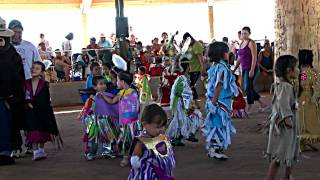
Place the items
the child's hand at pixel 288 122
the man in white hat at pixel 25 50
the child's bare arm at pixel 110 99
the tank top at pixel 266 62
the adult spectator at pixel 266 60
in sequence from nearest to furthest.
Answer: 1. the child's hand at pixel 288 122
2. the child's bare arm at pixel 110 99
3. the man in white hat at pixel 25 50
4. the adult spectator at pixel 266 60
5. the tank top at pixel 266 62

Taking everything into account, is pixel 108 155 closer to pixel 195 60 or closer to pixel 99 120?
pixel 99 120

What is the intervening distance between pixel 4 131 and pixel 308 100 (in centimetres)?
381

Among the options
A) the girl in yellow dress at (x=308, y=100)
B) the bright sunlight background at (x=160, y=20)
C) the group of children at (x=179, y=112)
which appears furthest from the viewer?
the bright sunlight background at (x=160, y=20)

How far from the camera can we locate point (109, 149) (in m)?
8.07

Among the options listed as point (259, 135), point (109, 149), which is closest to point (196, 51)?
point (259, 135)

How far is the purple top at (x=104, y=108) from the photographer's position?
7750 millimetres

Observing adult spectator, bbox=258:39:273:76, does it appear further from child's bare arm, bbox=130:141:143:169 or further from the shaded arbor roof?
the shaded arbor roof

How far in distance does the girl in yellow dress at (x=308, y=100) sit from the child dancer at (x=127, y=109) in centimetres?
197

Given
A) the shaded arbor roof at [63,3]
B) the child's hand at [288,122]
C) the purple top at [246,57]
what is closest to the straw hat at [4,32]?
the child's hand at [288,122]

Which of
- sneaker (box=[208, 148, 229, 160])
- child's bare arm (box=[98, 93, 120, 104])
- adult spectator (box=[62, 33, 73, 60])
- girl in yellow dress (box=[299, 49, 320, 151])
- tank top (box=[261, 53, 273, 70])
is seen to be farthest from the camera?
adult spectator (box=[62, 33, 73, 60])

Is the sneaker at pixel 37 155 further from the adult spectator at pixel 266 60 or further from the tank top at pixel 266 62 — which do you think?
the tank top at pixel 266 62

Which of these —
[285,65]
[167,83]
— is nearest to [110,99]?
[167,83]

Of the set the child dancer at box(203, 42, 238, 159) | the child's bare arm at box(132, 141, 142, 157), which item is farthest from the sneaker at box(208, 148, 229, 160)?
the child's bare arm at box(132, 141, 142, 157)

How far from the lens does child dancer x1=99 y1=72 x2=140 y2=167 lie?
7297 millimetres
